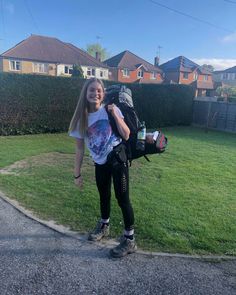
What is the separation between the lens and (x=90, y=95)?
3273 mm

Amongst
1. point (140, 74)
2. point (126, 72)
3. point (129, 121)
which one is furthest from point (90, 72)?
point (129, 121)

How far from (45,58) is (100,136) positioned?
3994cm

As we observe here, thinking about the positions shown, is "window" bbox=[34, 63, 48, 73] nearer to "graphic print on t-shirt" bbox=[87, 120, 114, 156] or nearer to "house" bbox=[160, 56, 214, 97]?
"house" bbox=[160, 56, 214, 97]

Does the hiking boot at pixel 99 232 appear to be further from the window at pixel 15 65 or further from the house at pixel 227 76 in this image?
the house at pixel 227 76

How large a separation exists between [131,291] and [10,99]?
33.1 ft

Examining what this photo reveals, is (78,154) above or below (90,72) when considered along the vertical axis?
below

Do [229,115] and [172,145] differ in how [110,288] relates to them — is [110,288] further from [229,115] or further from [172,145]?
[229,115]

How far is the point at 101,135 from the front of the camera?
10.6 ft

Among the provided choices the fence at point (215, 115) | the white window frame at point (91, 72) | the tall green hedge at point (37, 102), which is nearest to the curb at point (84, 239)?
the tall green hedge at point (37, 102)

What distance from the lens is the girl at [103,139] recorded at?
Answer: 10.6ft

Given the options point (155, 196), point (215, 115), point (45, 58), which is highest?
point (45, 58)

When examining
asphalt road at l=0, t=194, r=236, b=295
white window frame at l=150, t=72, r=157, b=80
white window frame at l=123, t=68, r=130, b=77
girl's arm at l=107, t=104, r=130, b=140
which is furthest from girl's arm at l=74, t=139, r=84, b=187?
white window frame at l=150, t=72, r=157, b=80

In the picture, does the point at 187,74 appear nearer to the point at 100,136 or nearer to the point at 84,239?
the point at 84,239

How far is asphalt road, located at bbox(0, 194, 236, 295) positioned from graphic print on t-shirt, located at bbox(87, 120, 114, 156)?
1.13 metres
